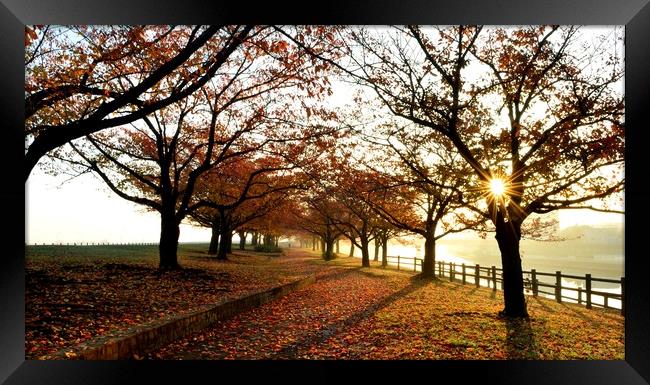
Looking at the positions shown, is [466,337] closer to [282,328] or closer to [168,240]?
[282,328]

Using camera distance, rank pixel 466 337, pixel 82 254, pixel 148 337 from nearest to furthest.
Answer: pixel 148 337 < pixel 466 337 < pixel 82 254

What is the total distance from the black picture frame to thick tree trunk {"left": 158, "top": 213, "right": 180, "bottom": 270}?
727cm

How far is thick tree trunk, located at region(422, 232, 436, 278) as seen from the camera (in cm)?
1802

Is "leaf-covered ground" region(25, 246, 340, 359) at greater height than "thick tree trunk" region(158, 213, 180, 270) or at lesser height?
lesser

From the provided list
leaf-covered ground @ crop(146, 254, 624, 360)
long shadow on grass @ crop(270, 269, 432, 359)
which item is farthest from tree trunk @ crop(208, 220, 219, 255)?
long shadow on grass @ crop(270, 269, 432, 359)

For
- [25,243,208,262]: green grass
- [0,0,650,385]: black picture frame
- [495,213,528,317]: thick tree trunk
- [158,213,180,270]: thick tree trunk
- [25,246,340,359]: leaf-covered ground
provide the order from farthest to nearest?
[25,243,208,262]: green grass → [158,213,180,270]: thick tree trunk → [495,213,528,317]: thick tree trunk → [25,246,340,359]: leaf-covered ground → [0,0,650,385]: black picture frame

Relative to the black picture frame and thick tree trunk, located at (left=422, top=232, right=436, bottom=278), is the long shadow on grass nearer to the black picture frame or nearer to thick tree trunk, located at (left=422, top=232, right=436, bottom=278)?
the black picture frame

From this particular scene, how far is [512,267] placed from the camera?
8.38 m

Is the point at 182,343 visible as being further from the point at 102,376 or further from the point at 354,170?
the point at 354,170

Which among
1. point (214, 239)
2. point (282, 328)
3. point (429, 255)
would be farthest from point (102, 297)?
point (214, 239)
